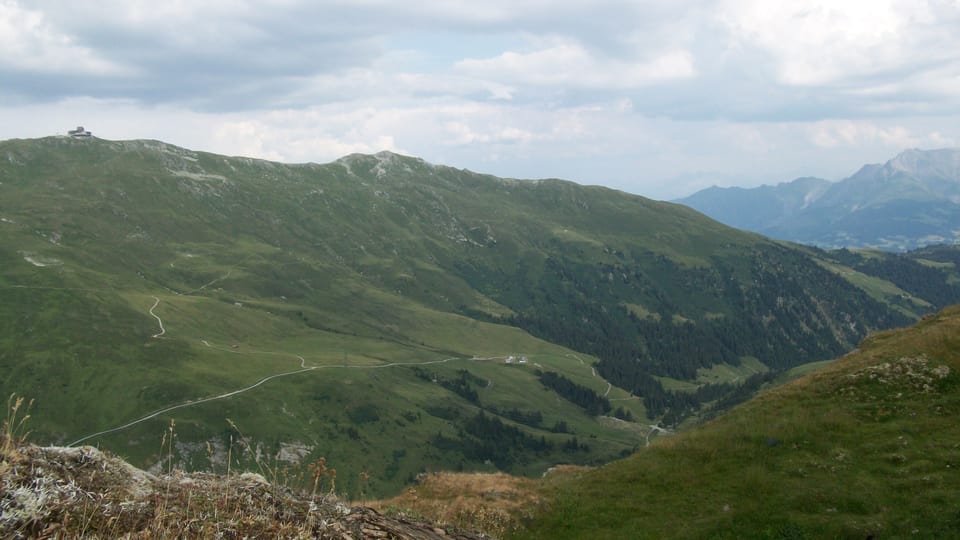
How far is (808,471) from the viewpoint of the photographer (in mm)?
32625

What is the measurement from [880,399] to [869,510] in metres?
13.4

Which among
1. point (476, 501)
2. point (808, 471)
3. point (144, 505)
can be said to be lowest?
point (476, 501)

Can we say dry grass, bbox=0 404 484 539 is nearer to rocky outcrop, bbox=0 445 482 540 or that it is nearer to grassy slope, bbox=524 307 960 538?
rocky outcrop, bbox=0 445 482 540

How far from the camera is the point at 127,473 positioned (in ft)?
42.1

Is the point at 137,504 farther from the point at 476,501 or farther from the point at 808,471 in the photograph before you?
the point at 808,471

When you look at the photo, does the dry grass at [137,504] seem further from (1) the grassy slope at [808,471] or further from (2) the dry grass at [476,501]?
(1) the grassy slope at [808,471]

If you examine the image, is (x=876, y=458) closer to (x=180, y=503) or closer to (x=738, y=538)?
(x=738, y=538)

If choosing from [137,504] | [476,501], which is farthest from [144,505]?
[476,501]

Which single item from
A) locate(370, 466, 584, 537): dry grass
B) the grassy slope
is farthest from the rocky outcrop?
the grassy slope

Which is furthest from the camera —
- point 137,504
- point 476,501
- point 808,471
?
point 476,501

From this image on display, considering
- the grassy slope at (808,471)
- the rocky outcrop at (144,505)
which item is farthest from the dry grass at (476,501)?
the rocky outcrop at (144,505)

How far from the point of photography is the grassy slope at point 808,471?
92.7ft

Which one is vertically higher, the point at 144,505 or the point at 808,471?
the point at 144,505

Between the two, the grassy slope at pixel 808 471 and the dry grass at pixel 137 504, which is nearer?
the dry grass at pixel 137 504
